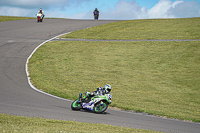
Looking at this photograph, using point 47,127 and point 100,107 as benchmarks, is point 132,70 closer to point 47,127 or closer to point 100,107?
point 100,107

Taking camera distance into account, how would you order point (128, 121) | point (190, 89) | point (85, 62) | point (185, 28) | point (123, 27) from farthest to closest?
point (123, 27) < point (185, 28) < point (85, 62) < point (190, 89) < point (128, 121)

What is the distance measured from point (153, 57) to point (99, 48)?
6.88m

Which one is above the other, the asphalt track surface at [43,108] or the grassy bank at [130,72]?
the grassy bank at [130,72]

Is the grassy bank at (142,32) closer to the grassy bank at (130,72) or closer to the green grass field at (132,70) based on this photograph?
the green grass field at (132,70)

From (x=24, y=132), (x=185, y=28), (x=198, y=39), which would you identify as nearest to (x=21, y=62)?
(x=24, y=132)

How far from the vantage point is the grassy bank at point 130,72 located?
1642 centimetres

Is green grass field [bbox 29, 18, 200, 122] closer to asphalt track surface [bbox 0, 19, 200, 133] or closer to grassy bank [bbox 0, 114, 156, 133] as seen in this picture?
asphalt track surface [bbox 0, 19, 200, 133]

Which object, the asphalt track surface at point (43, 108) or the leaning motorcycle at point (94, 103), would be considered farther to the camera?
the leaning motorcycle at point (94, 103)

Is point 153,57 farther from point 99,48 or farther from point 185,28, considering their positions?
point 185,28

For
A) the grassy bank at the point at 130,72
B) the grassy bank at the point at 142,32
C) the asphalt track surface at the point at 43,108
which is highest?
the grassy bank at the point at 142,32

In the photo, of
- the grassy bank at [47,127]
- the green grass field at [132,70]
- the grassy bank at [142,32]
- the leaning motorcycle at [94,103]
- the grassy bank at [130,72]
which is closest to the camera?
the grassy bank at [47,127]

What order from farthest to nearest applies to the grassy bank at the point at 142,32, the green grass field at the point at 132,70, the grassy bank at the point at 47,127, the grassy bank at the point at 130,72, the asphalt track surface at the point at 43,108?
the grassy bank at the point at 142,32
the green grass field at the point at 132,70
the grassy bank at the point at 130,72
the asphalt track surface at the point at 43,108
the grassy bank at the point at 47,127

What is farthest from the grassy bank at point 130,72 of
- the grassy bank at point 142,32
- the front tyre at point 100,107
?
the grassy bank at point 142,32

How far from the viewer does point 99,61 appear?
88.8 feet
